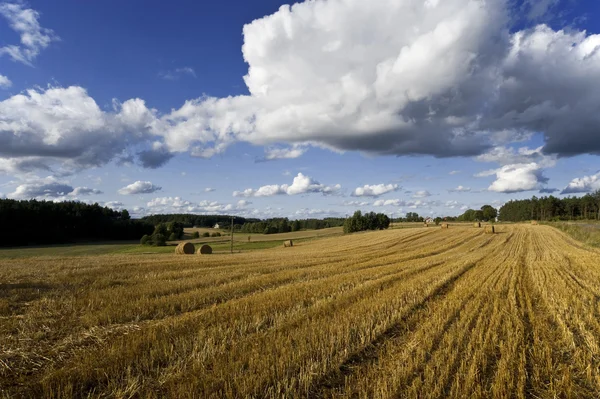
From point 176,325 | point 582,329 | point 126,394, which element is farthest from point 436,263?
point 126,394

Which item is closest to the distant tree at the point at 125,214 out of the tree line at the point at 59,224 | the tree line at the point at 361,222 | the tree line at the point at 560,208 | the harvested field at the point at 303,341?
the tree line at the point at 59,224

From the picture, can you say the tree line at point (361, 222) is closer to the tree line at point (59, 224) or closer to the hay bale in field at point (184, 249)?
the tree line at point (59, 224)

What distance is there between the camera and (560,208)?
5507 inches

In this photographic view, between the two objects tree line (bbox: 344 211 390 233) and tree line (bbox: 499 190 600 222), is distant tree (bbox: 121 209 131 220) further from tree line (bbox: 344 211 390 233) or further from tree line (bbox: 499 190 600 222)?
tree line (bbox: 499 190 600 222)

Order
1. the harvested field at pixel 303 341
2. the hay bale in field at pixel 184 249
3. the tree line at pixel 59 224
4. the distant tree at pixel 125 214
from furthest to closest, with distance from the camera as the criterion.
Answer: the distant tree at pixel 125 214 < the tree line at pixel 59 224 < the hay bale in field at pixel 184 249 < the harvested field at pixel 303 341

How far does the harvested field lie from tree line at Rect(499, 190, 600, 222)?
133 metres

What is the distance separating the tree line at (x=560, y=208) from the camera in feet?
412

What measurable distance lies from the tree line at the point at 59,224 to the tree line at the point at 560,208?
435 feet

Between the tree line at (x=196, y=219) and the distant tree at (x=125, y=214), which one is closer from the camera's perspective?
the distant tree at (x=125, y=214)

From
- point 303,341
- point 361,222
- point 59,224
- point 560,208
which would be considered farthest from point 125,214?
point 560,208

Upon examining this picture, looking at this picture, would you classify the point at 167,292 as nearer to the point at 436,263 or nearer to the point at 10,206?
the point at 436,263

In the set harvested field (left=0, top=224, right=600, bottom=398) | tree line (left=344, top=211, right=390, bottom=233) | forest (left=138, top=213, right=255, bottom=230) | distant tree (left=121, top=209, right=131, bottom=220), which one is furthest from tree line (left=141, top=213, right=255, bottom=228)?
harvested field (left=0, top=224, right=600, bottom=398)

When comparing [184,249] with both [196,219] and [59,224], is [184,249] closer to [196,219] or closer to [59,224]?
[59,224]

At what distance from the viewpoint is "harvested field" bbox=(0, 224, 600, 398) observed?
15.9 ft
